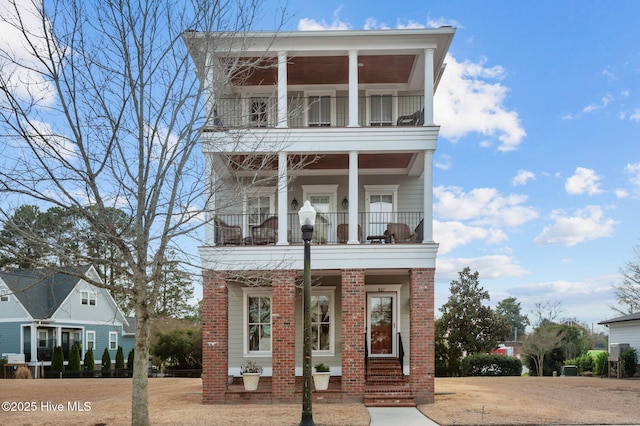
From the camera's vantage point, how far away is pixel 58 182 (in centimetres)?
1071

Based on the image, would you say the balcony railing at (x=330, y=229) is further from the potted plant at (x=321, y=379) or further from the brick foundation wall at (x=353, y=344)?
the potted plant at (x=321, y=379)

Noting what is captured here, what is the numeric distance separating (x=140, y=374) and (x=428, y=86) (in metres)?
10.6

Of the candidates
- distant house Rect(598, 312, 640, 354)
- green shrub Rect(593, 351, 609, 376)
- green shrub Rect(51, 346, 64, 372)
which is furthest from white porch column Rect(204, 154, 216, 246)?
distant house Rect(598, 312, 640, 354)

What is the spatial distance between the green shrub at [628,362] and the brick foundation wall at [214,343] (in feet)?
61.6

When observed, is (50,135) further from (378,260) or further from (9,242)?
(378,260)

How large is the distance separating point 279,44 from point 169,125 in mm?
6131

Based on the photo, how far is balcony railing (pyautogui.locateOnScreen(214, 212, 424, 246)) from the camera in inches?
680

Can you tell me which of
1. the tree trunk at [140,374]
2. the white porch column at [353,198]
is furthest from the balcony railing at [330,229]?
the tree trunk at [140,374]

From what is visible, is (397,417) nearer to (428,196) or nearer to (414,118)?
(428,196)

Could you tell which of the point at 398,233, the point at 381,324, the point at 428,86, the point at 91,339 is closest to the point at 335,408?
the point at 381,324

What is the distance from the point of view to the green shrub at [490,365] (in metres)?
28.2

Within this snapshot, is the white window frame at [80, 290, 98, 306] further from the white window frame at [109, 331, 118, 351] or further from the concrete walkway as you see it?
the concrete walkway

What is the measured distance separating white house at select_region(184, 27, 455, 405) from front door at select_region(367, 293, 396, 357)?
0.03 meters

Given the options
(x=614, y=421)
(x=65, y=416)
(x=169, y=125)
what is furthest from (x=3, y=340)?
(x=614, y=421)
